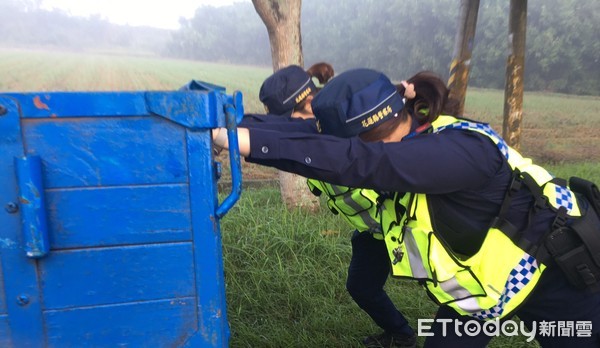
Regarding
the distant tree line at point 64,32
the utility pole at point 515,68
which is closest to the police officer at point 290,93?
the distant tree line at point 64,32

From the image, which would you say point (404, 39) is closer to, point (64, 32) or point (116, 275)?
point (64, 32)

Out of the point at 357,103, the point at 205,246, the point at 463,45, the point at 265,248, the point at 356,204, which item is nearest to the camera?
the point at 205,246

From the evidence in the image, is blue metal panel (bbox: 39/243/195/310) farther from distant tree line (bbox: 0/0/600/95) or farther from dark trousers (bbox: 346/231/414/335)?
distant tree line (bbox: 0/0/600/95)

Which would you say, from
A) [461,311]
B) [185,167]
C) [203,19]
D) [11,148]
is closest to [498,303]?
[461,311]

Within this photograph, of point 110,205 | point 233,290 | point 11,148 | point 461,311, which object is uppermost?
point 11,148

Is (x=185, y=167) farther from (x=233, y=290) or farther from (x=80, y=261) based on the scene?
Answer: (x=233, y=290)

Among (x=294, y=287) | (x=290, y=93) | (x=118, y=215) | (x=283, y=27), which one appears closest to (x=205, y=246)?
Answer: (x=118, y=215)

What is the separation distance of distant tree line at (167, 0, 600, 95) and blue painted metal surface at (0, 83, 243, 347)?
414 centimetres

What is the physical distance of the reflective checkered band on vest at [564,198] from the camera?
129 centimetres

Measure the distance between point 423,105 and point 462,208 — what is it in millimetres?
353

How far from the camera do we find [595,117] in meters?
5.95

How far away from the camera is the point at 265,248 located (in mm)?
2992

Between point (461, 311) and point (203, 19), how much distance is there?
4.41 metres

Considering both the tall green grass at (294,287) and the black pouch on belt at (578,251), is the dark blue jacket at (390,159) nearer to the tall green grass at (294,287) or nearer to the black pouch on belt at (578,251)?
the black pouch on belt at (578,251)
